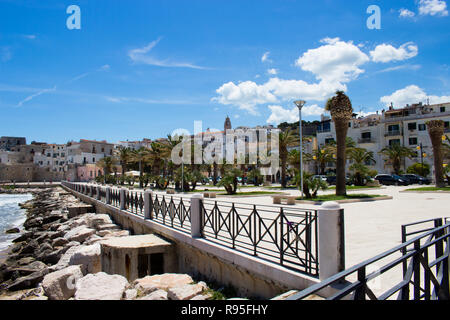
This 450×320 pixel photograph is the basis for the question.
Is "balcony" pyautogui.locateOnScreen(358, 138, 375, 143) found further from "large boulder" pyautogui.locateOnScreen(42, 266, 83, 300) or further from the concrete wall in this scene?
"large boulder" pyautogui.locateOnScreen(42, 266, 83, 300)

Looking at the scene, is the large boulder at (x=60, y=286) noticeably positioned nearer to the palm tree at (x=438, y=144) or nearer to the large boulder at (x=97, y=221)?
the large boulder at (x=97, y=221)

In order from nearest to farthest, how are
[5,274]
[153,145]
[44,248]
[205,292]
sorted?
[205,292] < [5,274] < [44,248] < [153,145]

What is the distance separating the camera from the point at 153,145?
1750 inches

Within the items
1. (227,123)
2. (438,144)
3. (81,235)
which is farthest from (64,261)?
(227,123)

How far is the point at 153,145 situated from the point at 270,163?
55.8 ft

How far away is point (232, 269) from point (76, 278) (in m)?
5.05

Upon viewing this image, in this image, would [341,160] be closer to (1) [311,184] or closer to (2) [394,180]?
(1) [311,184]

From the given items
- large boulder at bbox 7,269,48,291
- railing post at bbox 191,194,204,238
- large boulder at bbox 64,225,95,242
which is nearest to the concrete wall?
railing post at bbox 191,194,204,238

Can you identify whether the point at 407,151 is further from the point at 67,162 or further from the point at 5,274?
the point at 67,162

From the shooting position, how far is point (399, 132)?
53469mm

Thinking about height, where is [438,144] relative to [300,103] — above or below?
below

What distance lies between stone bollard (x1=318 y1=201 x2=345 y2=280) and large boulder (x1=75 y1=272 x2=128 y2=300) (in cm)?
461

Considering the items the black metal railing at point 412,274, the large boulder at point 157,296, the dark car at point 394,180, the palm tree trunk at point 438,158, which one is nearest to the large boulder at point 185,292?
the large boulder at point 157,296
